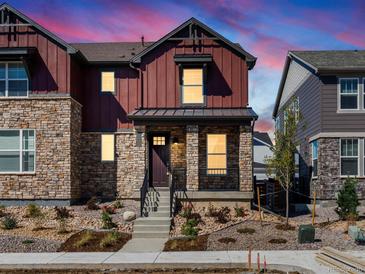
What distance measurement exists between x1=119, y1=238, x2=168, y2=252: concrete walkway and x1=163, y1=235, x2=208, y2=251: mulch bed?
0.29m

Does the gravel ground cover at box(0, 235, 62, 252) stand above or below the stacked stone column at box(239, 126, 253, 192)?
below

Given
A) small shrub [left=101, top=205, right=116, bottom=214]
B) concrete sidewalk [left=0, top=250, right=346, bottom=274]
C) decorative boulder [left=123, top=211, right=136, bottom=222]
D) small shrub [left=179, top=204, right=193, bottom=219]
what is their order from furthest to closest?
small shrub [left=101, top=205, right=116, bottom=214] < small shrub [left=179, top=204, right=193, bottom=219] < decorative boulder [left=123, top=211, right=136, bottom=222] < concrete sidewalk [left=0, top=250, right=346, bottom=274]

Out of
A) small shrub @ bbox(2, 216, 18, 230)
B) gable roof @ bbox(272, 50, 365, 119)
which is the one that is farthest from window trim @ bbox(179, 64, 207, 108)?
small shrub @ bbox(2, 216, 18, 230)

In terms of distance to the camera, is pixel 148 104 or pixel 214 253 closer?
pixel 214 253

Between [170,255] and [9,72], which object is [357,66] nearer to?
[170,255]

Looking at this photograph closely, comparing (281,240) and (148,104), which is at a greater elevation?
(148,104)

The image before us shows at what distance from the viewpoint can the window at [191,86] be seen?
2491cm

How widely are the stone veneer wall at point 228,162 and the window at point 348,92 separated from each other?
527cm

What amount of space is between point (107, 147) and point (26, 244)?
30.8 feet

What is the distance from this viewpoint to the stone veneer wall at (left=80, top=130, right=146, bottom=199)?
25.7 metres

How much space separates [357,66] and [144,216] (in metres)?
12.2

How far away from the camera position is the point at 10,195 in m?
23.6

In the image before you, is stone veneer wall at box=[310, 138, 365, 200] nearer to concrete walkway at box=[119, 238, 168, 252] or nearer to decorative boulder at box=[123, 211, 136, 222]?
decorative boulder at box=[123, 211, 136, 222]

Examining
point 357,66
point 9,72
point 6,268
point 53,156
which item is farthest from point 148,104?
point 6,268
